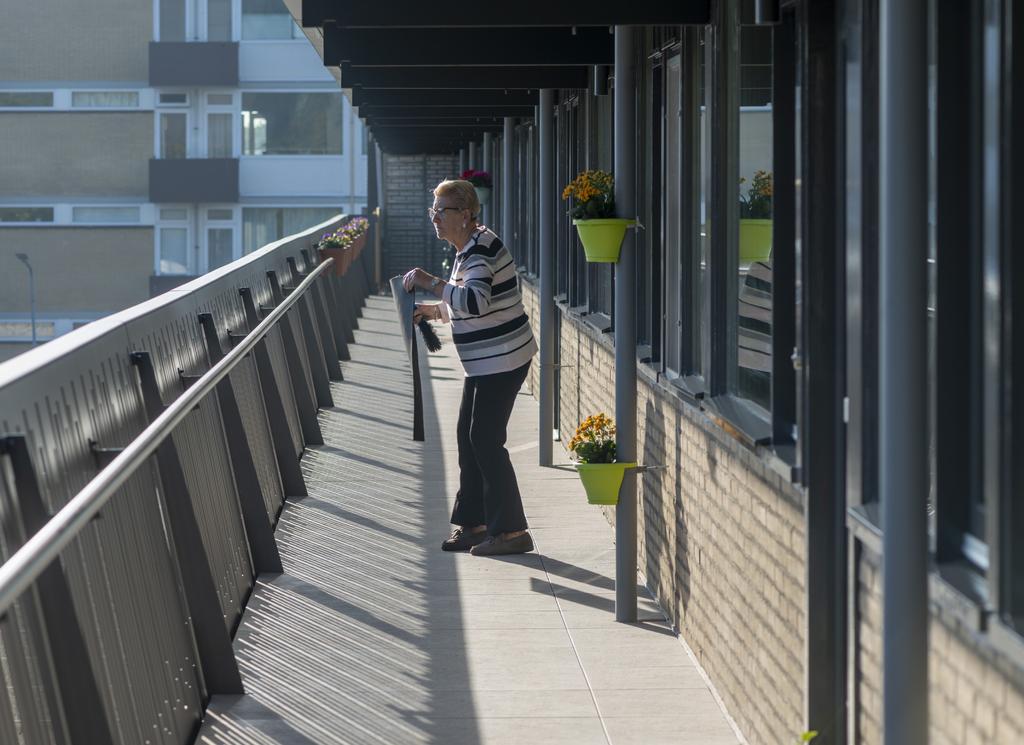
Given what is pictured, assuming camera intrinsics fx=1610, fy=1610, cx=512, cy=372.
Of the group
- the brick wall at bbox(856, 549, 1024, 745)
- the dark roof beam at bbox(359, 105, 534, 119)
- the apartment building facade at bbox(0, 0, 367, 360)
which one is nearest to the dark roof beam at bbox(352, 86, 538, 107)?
the dark roof beam at bbox(359, 105, 534, 119)

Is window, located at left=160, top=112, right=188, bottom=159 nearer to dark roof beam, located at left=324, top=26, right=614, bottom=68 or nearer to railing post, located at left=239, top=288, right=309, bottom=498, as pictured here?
railing post, located at left=239, top=288, right=309, bottom=498

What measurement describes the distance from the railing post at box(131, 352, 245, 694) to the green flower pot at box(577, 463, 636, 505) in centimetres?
164

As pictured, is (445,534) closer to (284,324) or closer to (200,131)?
(284,324)

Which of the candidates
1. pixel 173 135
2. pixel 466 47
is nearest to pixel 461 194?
pixel 466 47

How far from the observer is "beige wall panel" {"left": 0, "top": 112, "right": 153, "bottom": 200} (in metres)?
43.8

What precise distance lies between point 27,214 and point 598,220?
133 ft

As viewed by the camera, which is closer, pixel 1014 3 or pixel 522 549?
pixel 1014 3

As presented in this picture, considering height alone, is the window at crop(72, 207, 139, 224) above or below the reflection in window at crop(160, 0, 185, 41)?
below

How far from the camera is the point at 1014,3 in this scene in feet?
8.88

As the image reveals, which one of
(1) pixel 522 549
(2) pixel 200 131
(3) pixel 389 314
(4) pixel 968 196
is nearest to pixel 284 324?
(1) pixel 522 549

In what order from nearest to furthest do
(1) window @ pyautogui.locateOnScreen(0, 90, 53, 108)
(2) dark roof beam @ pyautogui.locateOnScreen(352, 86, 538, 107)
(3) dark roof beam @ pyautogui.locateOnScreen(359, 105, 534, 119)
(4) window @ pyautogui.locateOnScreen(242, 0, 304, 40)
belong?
1. (2) dark roof beam @ pyautogui.locateOnScreen(352, 86, 538, 107)
2. (3) dark roof beam @ pyautogui.locateOnScreen(359, 105, 534, 119)
3. (4) window @ pyautogui.locateOnScreen(242, 0, 304, 40)
4. (1) window @ pyautogui.locateOnScreen(0, 90, 53, 108)

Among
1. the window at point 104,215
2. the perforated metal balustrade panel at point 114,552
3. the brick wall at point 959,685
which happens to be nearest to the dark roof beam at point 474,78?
the perforated metal balustrade panel at point 114,552

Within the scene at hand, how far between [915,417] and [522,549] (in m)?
5.09

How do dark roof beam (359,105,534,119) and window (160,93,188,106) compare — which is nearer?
dark roof beam (359,105,534,119)
